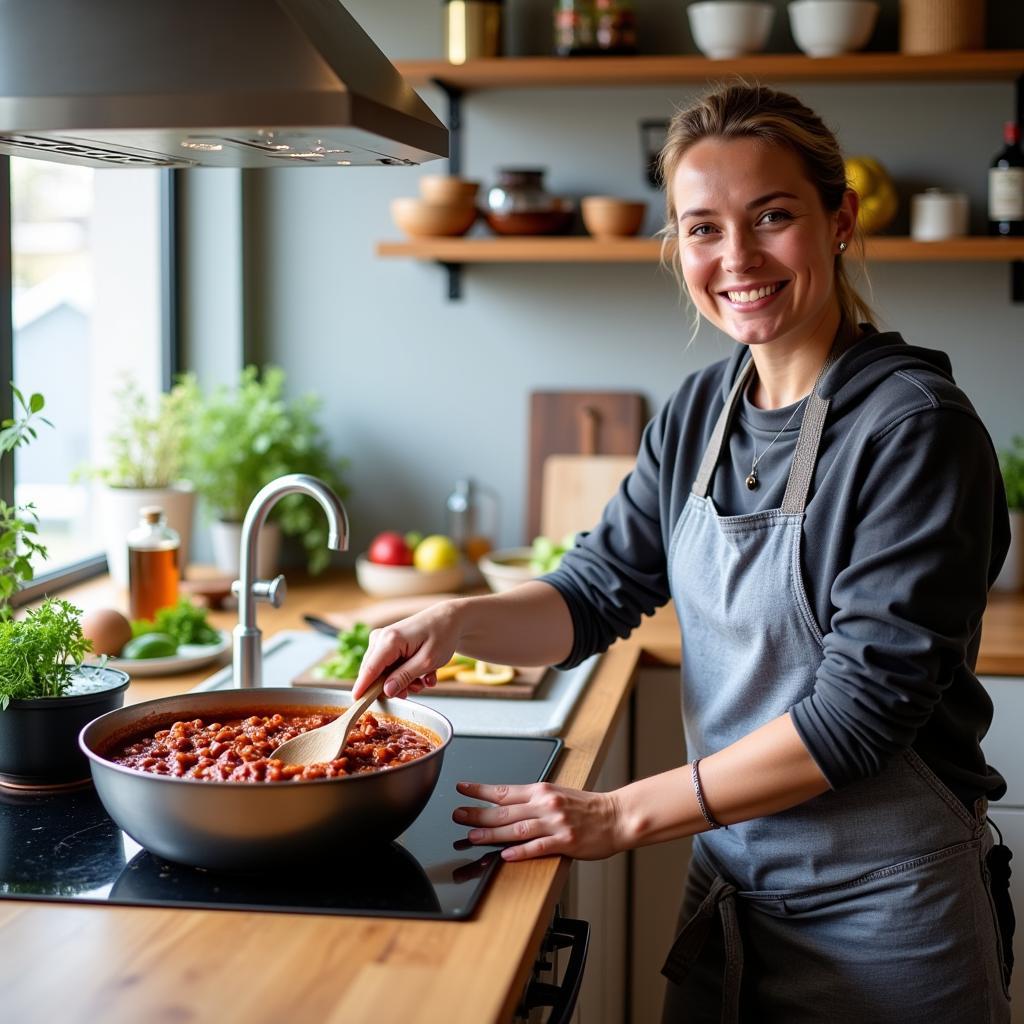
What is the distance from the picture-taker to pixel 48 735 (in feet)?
4.97

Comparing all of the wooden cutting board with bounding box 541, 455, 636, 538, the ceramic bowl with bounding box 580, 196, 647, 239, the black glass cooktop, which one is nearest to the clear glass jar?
the wooden cutting board with bounding box 541, 455, 636, 538

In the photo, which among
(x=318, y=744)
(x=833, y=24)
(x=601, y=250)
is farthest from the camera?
(x=601, y=250)

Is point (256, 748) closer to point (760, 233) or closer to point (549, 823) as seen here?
point (549, 823)

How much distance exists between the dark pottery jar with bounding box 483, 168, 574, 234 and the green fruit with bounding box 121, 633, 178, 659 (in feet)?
3.91

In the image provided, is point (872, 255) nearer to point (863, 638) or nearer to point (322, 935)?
point (863, 638)

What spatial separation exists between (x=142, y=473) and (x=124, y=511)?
4.1 inches

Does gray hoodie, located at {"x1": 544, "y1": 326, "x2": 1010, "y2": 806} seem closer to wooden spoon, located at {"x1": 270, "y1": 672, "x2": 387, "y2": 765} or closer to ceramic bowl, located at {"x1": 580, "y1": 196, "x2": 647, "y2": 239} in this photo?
wooden spoon, located at {"x1": 270, "y1": 672, "x2": 387, "y2": 765}

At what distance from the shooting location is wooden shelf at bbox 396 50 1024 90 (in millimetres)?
2641

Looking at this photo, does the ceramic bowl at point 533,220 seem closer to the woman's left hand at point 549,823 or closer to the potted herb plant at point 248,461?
the potted herb plant at point 248,461

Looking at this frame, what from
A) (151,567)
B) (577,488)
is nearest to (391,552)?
(577,488)

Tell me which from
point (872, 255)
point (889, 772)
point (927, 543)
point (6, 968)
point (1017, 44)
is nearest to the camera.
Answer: point (6, 968)

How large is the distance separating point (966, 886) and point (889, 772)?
17cm

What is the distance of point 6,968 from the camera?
1111mm

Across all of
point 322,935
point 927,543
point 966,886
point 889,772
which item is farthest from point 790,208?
point 322,935
